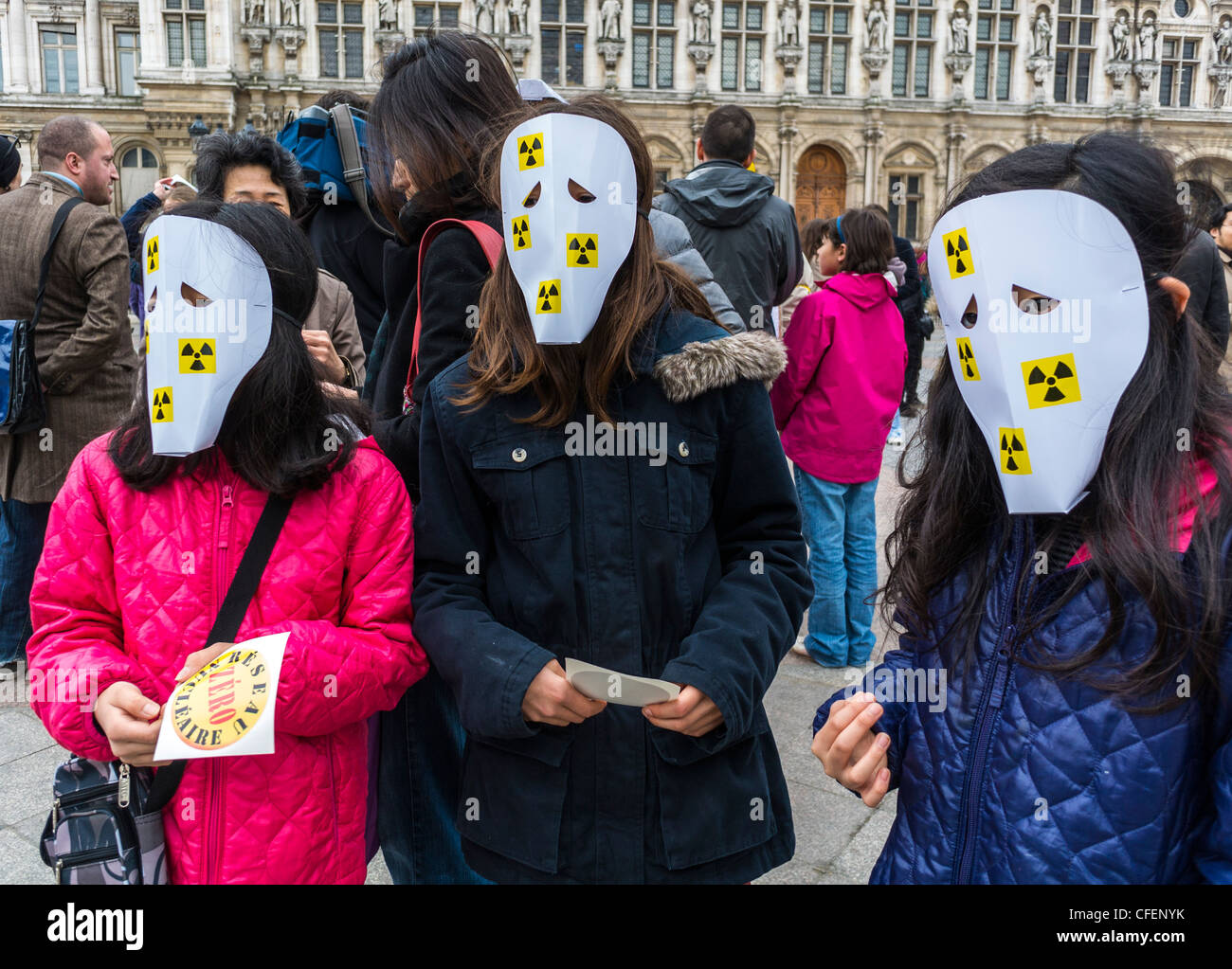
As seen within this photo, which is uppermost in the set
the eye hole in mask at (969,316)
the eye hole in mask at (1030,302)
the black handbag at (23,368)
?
the eye hole in mask at (1030,302)

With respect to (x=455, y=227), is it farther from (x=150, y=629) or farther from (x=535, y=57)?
(x=535, y=57)

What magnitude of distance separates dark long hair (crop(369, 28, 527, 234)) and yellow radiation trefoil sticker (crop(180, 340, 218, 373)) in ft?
2.07

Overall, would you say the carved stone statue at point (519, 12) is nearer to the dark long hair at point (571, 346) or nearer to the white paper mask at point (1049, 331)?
the dark long hair at point (571, 346)

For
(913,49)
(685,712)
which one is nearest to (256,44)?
(913,49)

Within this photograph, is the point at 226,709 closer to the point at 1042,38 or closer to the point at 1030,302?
the point at 1030,302

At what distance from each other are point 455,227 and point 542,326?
50 cm

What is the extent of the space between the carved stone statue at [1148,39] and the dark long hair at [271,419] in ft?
106

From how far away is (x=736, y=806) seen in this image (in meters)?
1.62

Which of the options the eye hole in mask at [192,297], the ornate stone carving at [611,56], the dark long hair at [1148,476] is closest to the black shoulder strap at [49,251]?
the eye hole in mask at [192,297]

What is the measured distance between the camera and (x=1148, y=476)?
1199mm

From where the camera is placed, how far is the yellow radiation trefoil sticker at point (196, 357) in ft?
5.31

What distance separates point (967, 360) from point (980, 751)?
548mm

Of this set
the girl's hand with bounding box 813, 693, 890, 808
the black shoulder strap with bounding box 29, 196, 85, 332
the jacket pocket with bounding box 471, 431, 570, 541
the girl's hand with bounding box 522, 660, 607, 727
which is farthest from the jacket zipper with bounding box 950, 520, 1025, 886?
the black shoulder strap with bounding box 29, 196, 85, 332
